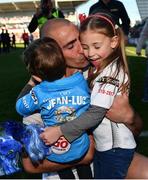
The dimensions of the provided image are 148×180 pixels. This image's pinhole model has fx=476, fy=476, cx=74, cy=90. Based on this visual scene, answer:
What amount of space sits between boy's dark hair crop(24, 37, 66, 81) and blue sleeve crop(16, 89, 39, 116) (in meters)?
0.12

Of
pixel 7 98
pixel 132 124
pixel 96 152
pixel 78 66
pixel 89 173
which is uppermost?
pixel 78 66

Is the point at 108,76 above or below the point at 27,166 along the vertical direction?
above

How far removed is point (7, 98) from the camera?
32.2ft

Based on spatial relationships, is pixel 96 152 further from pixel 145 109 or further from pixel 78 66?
pixel 145 109

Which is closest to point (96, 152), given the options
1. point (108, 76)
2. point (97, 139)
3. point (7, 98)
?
point (97, 139)

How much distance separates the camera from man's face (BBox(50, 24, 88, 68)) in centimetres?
283

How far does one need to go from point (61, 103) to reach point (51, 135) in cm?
19

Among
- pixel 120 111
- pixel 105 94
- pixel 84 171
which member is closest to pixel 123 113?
pixel 120 111

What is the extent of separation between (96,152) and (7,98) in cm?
716

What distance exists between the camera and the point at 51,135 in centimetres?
263

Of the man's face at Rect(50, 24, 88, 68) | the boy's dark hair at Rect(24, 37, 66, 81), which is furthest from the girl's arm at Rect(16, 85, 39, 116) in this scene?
the man's face at Rect(50, 24, 88, 68)

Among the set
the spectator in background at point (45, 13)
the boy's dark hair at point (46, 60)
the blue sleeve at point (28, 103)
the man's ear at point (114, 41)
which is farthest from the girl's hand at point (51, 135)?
the spectator in background at point (45, 13)

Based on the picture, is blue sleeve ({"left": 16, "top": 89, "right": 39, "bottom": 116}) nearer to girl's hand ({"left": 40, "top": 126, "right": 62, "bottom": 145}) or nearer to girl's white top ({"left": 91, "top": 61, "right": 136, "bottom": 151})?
girl's hand ({"left": 40, "top": 126, "right": 62, "bottom": 145})

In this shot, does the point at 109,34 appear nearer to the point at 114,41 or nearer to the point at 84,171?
the point at 114,41
